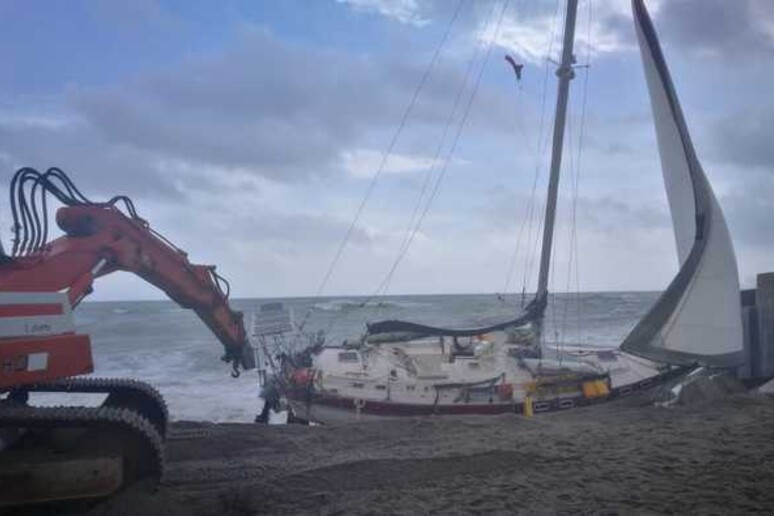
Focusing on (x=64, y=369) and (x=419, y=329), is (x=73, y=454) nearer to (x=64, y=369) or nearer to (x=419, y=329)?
(x=64, y=369)

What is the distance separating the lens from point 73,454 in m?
5.96

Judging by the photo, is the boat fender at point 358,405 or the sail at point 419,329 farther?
the sail at point 419,329

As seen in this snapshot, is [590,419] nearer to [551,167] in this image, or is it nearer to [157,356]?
[551,167]

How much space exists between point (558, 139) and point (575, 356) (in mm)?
5223

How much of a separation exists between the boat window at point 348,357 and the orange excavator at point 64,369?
5929mm

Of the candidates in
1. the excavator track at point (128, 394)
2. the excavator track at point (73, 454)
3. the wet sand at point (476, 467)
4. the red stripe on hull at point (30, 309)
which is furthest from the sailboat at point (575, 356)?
the red stripe on hull at point (30, 309)

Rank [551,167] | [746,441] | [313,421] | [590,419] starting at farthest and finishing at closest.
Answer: [551,167] → [313,421] → [590,419] → [746,441]

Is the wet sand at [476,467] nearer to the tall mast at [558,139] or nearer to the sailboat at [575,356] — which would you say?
the sailboat at [575,356]

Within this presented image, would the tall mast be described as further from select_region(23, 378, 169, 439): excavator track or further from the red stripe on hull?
the red stripe on hull

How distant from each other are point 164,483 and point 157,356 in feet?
90.4

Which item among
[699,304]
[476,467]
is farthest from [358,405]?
[699,304]

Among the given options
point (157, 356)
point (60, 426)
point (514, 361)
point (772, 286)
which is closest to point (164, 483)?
point (60, 426)

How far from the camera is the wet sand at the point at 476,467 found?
5754 millimetres

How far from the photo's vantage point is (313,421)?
1231 cm
